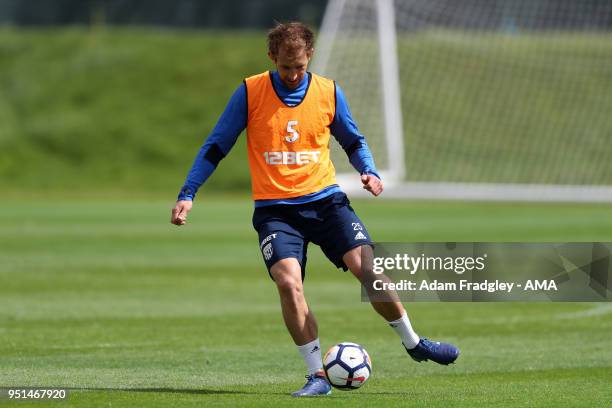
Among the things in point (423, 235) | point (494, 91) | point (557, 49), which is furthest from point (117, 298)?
point (494, 91)

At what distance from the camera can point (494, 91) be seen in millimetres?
49188

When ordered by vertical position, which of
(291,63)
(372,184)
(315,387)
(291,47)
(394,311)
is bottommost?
(315,387)

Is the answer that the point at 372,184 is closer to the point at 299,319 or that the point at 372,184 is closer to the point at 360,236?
the point at 360,236

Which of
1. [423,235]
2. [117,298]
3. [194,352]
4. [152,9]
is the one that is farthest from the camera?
[152,9]

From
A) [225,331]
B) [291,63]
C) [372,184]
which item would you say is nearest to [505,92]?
[225,331]

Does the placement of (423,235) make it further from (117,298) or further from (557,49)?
(557,49)

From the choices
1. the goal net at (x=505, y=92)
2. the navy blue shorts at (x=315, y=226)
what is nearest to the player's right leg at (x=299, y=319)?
the navy blue shorts at (x=315, y=226)

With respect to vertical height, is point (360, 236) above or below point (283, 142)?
below

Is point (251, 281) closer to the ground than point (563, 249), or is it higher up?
closer to the ground

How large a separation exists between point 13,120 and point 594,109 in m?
22.6

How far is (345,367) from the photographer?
834cm

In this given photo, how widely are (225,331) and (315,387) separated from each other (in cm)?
440

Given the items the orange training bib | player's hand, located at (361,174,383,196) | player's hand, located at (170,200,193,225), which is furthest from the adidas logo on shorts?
player's hand, located at (170,200,193,225)

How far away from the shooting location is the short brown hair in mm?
8227
